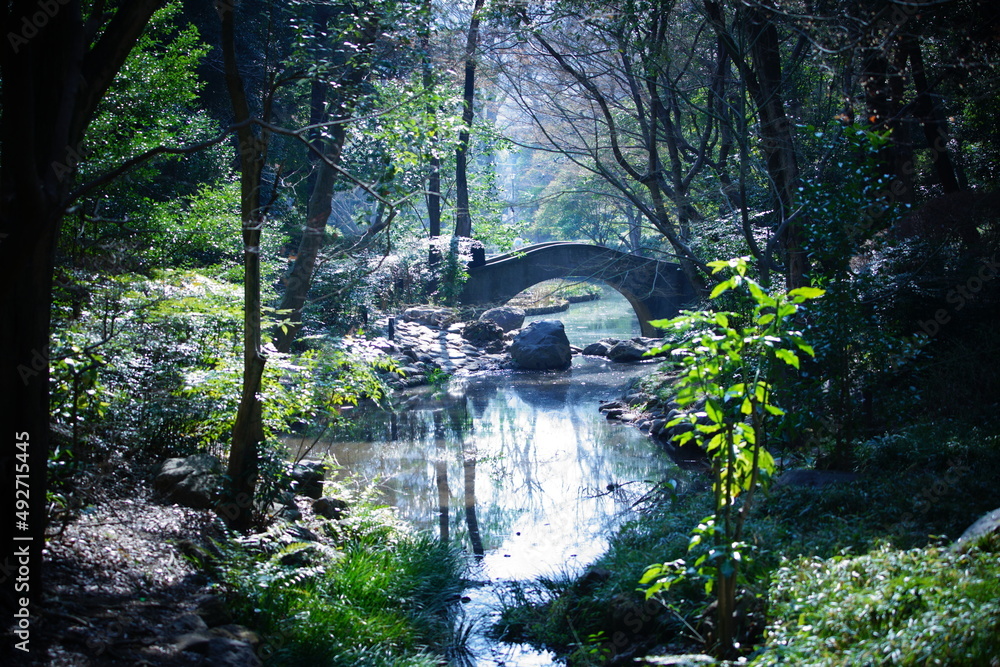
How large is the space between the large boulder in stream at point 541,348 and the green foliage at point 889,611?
14.5m

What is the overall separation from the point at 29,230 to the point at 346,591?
309cm

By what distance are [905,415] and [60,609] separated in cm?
648

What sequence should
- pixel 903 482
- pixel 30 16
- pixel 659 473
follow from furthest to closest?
pixel 659 473 → pixel 903 482 → pixel 30 16

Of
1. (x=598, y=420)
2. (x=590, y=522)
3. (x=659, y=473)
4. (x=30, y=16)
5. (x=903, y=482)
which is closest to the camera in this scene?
(x=30, y=16)

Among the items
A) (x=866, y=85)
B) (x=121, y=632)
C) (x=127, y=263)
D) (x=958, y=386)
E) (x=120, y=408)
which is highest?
(x=866, y=85)

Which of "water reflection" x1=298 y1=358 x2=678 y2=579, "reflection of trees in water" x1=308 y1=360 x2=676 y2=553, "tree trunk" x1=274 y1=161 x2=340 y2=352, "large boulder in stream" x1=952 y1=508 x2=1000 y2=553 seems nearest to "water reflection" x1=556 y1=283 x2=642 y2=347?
"reflection of trees in water" x1=308 y1=360 x2=676 y2=553

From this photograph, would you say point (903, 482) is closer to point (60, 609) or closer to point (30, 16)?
point (60, 609)

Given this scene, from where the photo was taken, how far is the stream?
6453mm

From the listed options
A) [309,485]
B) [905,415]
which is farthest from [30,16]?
[905,415]

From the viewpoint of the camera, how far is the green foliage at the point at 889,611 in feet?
8.41

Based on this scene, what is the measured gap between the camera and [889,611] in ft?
9.50

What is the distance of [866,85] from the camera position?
8539 millimetres

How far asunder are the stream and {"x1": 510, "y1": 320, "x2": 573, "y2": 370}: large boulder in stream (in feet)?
6.43

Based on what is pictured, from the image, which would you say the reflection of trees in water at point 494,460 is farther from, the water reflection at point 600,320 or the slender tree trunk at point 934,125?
the water reflection at point 600,320
